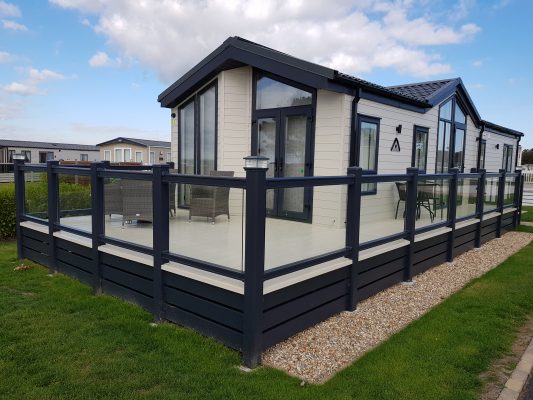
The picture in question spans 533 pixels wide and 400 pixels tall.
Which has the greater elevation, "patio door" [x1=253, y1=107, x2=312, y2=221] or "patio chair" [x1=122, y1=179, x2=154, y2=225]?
"patio door" [x1=253, y1=107, x2=312, y2=221]

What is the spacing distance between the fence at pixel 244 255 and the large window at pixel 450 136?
3.81m

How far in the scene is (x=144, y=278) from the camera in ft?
13.3

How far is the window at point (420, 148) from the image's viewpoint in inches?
341

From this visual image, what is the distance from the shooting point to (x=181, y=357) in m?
3.13

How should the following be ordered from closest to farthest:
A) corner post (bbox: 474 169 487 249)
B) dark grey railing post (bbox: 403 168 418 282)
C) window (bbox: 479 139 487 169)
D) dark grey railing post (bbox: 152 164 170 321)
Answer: dark grey railing post (bbox: 152 164 170 321), dark grey railing post (bbox: 403 168 418 282), corner post (bbox: 474 169 487 249), window (bbox: 479 139 487 169)

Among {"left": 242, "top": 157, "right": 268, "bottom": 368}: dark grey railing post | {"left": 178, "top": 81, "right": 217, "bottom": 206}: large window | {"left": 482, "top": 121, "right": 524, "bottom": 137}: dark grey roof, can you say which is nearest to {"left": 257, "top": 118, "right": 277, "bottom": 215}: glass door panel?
{"left": 178, "top": 81, "right": 217, "bottom": 206}: large window

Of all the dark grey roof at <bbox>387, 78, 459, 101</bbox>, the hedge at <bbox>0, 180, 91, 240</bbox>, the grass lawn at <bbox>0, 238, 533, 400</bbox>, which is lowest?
the grass lawn at <bbox>0, 238, 533, 400</bbox>

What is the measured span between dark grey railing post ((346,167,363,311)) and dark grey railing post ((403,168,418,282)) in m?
1.31

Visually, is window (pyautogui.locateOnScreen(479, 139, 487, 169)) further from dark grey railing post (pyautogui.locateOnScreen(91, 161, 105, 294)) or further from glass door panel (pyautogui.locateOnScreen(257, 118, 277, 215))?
dark grey railing post (pyautogui.locateOnScreen(91, 161, 105, 294))

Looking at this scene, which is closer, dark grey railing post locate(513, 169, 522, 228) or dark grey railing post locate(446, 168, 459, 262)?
dark grey railing post locate(446, 168, 459, 262)

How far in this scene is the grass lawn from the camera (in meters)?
2.71

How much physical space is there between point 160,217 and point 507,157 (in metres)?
14.9

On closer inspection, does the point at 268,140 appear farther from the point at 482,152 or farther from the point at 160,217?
the point at 482,152

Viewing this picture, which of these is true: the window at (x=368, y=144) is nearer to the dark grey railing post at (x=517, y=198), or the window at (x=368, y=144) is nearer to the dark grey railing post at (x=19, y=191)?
the dark grey railing post at (x=517, y=198)
